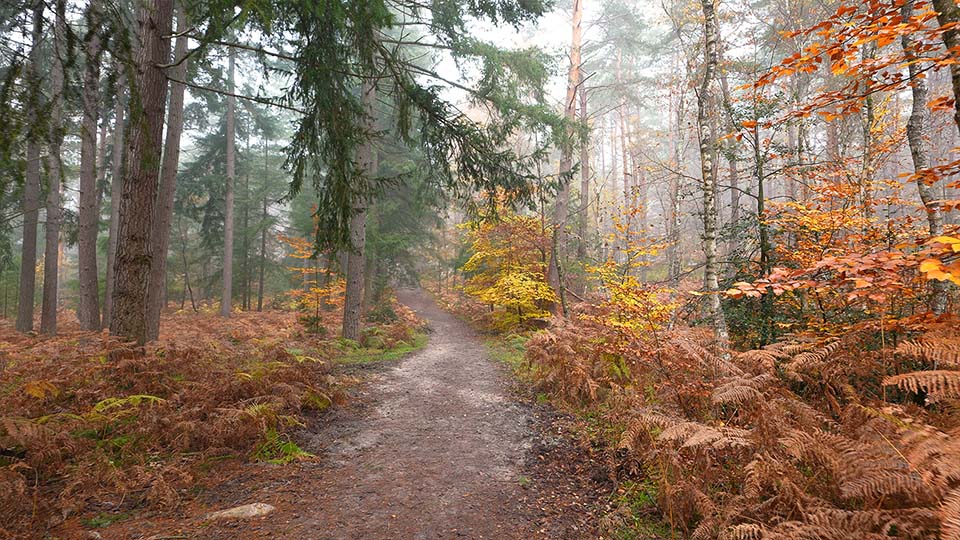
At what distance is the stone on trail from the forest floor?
6 centimetres

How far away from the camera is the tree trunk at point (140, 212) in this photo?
5625 mm

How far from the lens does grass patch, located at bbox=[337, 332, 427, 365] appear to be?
1007 cm

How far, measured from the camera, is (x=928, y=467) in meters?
2.46

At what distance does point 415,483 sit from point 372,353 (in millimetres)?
7585

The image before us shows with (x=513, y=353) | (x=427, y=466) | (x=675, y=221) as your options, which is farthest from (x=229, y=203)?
(x=675, y=221)

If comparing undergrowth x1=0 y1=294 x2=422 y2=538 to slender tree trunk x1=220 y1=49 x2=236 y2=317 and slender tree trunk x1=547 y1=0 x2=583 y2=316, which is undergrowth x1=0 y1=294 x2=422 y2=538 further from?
slender tree trunk x1=220 y1=49 x2=236 y2=317

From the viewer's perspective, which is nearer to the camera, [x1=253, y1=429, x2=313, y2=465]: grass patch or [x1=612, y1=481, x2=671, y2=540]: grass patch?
[x1=612, y1=481, x2=671, y2=540]: grass patch

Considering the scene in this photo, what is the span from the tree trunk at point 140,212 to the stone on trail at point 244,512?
12.5 ft

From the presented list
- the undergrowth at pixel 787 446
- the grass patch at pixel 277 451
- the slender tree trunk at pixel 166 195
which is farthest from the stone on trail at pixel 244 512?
the slender tree trunk at pixel 166 195

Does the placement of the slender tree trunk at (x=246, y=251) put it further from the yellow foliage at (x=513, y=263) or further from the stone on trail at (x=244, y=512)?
the stone on trail at (x=244, y=512)

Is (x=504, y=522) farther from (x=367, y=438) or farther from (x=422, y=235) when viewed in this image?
(x=422, y=235)

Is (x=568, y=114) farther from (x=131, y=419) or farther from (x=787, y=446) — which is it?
(x=131, y=419)

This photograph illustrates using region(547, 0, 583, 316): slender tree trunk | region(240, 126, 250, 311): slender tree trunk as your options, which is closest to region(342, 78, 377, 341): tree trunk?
region(547, 0, 583, 316): slender tree trunk

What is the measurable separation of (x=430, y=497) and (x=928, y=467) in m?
3.50
